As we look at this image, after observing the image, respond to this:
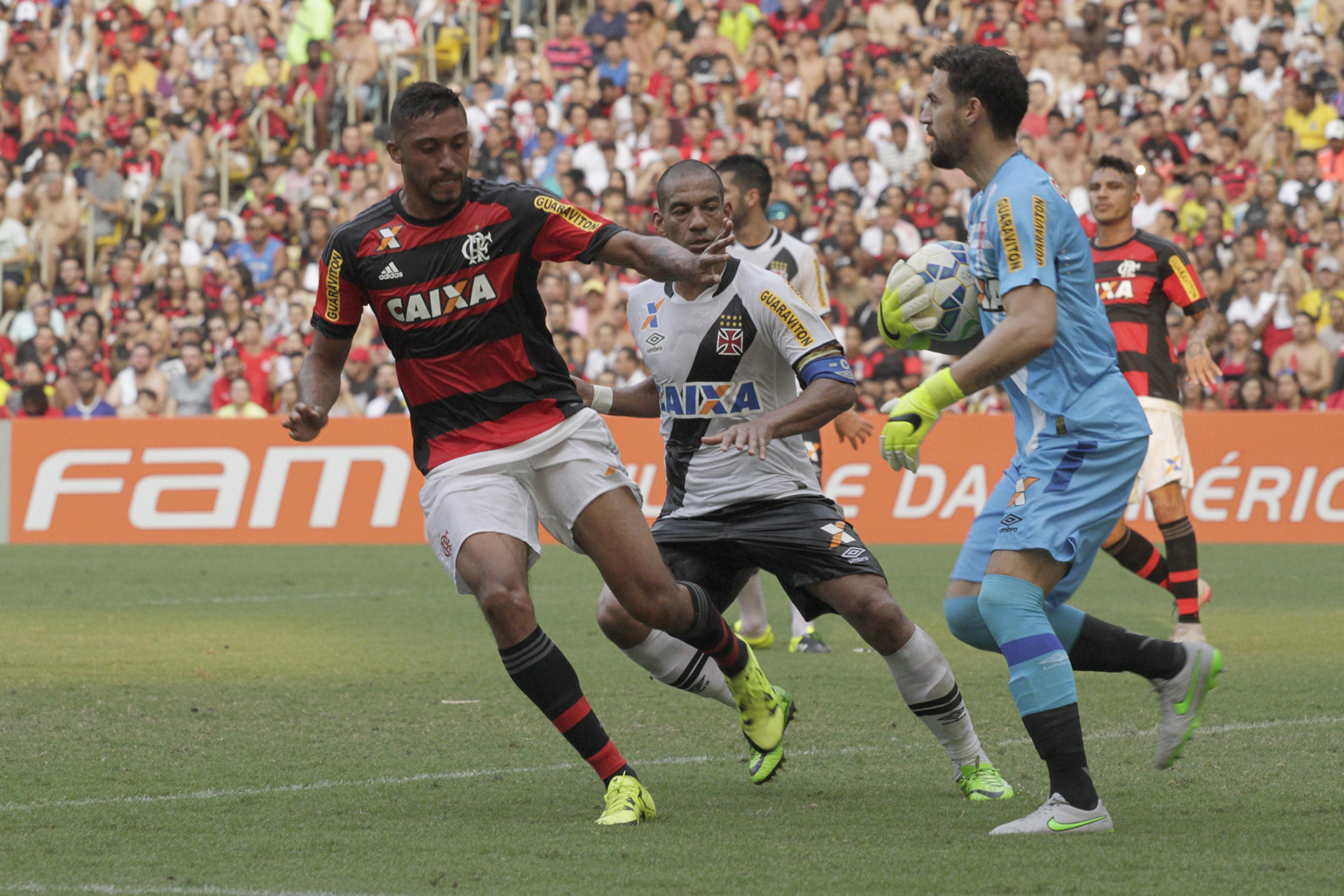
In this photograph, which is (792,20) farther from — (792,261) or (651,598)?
(651,598)

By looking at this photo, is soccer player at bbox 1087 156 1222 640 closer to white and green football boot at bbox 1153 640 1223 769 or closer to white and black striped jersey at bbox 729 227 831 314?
white and black striped jersey at bbox 729 227 831 314

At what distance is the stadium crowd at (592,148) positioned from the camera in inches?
688

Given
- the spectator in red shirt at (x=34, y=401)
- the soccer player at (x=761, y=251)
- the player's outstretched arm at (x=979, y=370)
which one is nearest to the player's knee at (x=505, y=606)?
the player's outstretched arm at (x=979, y=370)

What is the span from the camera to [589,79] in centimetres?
2273

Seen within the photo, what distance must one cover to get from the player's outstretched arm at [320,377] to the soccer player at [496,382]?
0.04 feet

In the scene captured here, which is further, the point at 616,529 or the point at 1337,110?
the point at 1337,110

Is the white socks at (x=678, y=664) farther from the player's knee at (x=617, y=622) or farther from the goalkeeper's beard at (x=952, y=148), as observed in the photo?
the goalkeeper's beard at (x=952, y=148)

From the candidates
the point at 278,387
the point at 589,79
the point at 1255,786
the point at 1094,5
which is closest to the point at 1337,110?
the point at 1094,5

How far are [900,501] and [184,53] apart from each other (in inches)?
557

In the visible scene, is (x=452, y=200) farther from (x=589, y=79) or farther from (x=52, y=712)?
(x=589, y=79)

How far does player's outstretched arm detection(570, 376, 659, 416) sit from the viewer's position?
6383 mm

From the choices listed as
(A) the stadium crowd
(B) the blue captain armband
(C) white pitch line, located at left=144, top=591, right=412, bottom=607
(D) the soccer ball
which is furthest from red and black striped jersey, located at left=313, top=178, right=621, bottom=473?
(A) the stadium crowd

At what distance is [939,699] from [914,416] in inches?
52.1

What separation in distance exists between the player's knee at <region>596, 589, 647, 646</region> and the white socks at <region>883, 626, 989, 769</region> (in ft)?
3.03
